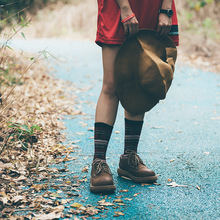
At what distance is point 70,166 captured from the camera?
9.27 feet

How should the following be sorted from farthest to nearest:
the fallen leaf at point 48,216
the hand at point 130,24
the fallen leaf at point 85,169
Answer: the fallen leaf at point 85,169, the hand at point 130,24, the fallen leaf at point 48,216

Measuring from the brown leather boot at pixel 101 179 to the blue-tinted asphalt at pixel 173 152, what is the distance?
6cm

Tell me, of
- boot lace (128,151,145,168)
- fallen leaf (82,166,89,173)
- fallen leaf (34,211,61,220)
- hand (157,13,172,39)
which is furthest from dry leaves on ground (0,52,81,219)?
hand (157,13,172,39)

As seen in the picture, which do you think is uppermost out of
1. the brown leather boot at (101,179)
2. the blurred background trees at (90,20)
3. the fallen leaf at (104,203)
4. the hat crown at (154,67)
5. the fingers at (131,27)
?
the blurred background trees at (90,20)

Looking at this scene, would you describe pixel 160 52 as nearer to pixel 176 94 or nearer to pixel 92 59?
pixel 176 94

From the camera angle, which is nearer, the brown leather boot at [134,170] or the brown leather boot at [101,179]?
the brown leather boot at [101,179]

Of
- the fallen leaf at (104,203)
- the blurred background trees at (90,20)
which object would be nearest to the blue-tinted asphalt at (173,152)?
the fallen leaf at (104,203)

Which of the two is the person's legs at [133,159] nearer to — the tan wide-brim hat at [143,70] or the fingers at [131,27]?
the tan wide-brim hat at [143,70]

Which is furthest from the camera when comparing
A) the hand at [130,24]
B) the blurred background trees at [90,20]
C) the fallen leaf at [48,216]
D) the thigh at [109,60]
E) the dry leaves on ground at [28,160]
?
the blurred background trees at [90,20]

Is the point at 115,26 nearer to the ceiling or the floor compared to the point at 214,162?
nearer to the ceiling

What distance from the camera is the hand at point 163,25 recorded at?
7.62ft

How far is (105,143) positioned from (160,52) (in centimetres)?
77

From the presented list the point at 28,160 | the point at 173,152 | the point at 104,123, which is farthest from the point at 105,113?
the point at 173,152


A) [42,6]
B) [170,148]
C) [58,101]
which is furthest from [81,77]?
[42,6]
